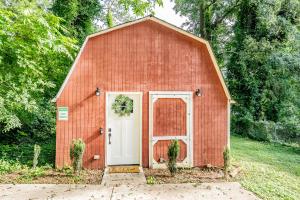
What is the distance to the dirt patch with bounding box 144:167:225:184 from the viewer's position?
7082mm

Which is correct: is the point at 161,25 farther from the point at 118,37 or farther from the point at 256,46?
the point at 256,46

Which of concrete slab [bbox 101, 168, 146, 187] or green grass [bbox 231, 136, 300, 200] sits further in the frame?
concrete slab [bbox 101, 168, 146, 187]

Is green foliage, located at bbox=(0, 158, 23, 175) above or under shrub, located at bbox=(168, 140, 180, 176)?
under

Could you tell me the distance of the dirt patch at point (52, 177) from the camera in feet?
22.3

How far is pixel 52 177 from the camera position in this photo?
23.4 feet

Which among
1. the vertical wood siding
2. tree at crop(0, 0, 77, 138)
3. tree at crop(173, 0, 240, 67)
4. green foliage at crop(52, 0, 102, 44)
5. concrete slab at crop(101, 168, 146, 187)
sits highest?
tree at crop(173, 0, 240, 67)

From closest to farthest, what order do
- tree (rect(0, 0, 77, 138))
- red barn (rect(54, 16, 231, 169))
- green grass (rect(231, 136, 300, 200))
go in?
1. green grass (rect(231, 136, 300, 200))
2. tree (rect(0, 0, 77, 138))
3. red barn (rect(54, 16, 231, 169))

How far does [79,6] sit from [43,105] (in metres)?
5.01

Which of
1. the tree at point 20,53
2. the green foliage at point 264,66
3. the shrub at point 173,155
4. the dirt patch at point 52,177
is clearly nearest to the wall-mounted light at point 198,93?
the shrub at point 173,155

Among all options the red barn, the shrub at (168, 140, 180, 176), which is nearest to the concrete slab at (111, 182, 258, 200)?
the shrub at (168, 140, 180, 176)

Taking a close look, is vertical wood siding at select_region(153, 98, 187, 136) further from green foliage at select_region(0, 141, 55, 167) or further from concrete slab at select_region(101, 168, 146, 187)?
green foliage at select_region(0, 141, 55, 167)

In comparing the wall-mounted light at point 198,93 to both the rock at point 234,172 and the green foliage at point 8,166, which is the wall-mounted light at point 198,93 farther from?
the green foliage at point 8,166

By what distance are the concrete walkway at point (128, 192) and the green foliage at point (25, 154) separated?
6.32ft

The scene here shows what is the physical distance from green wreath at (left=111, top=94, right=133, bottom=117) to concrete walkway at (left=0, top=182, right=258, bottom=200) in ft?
7.67
